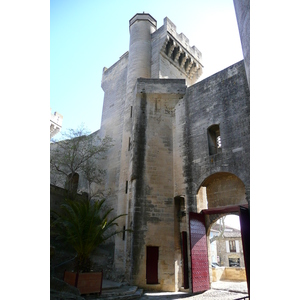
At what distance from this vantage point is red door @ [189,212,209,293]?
29.5 ft

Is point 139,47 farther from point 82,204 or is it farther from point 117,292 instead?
point 117,292

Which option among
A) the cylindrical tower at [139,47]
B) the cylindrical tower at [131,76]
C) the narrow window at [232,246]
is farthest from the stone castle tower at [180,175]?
the narrow window at [232,246]

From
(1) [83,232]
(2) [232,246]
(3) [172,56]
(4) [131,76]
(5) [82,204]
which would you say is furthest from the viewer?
(2) [232,246]

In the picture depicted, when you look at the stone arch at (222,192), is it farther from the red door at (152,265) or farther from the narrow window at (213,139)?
the red door at (152,265)

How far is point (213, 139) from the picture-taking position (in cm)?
1083

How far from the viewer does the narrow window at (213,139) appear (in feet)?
34.5

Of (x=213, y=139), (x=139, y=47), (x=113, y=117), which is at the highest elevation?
(x=139, y=47)

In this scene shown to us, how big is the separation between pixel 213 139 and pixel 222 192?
2.66 meters

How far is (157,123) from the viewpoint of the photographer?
1203 cm

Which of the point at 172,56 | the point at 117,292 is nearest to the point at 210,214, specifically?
the point at 117,292

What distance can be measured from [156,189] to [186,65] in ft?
39.1
